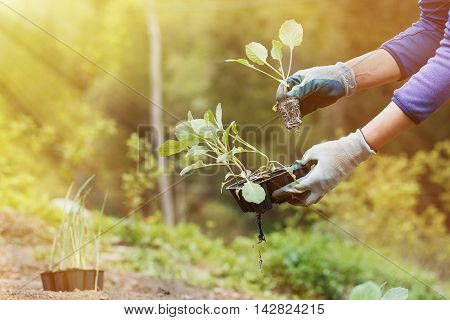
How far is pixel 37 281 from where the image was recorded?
8.10ft

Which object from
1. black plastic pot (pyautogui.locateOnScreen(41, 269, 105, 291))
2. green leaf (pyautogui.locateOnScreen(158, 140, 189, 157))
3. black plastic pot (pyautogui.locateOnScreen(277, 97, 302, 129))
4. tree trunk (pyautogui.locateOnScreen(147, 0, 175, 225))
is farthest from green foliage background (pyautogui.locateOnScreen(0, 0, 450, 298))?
black plastic pot (pyautogui.locateOnScreen(277, 97, 302, 129))

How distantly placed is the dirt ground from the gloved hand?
719 millimetres

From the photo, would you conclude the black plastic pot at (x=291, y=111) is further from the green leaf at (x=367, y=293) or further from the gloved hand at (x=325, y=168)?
the green leaf at (x=367, y=293)

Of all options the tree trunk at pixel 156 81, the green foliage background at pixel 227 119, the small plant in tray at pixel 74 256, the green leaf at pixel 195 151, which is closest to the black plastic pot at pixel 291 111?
the green leaf at pixel 195 151

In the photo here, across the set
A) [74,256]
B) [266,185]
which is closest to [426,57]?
[266,185]

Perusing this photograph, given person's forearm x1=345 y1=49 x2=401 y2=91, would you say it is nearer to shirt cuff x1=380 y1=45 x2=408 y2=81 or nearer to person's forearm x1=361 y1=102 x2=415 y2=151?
shirt cuff x1=380 y1=45 x2=408 y2=81

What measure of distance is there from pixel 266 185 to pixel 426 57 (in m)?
0.62

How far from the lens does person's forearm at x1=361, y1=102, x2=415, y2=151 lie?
1537 mm

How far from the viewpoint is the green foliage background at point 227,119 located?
124 inches

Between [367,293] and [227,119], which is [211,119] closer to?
[367,293]

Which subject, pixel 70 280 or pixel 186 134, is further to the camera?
pixel 70 280
